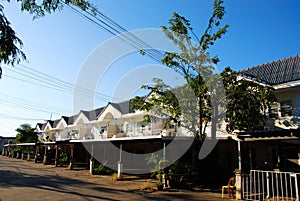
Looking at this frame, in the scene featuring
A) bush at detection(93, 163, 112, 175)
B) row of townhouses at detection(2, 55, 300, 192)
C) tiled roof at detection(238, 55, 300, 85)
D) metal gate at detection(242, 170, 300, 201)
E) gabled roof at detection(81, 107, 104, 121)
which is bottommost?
bush at detection(93, 163, 112, 175)

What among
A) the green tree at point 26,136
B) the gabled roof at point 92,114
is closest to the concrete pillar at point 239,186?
the gabled roof at point 92,114

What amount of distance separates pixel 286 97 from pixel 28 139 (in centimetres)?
4084

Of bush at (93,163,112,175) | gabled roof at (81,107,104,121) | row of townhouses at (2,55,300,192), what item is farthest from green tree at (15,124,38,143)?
bush at (93,163,112,175)

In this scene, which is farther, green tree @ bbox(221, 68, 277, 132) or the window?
the window

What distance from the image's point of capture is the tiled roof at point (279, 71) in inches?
619

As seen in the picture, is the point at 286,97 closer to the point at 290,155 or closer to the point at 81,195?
the point at 290,155

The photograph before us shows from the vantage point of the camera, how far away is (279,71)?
16891mm

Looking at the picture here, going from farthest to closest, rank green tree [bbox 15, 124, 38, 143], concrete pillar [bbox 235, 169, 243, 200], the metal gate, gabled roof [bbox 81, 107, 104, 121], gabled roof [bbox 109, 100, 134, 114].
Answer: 1. green tree [bbox 15, 124, 38, 143]
2. gabled roof [bbox 81, 107, 104, 121]
3. gabled roof [bbox 109, 100, 134, 114]
4. concrete pillar [bbox 235, 169, 243, 200]
5. the metal gate

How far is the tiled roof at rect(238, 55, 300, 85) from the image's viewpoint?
51.6 feet

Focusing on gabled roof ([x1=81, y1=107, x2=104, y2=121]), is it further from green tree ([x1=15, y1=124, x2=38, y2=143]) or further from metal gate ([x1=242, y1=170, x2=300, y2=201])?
metal gate ([x1=242, y1=170, x2=300, y2=201])

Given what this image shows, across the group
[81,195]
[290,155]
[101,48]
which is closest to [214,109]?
[290,155]

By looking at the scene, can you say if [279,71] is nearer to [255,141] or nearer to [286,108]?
[286,108]

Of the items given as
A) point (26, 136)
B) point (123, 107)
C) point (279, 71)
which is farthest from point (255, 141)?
point (26, 136)

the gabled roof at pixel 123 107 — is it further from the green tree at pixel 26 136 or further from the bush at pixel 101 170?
the green tree at pixel 26 136
